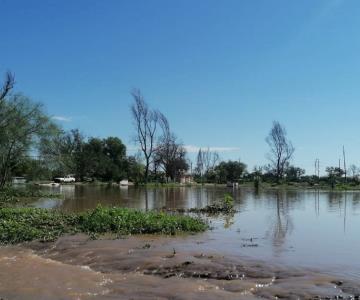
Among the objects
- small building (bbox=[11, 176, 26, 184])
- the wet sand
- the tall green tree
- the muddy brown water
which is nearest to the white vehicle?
small building (bbox=[11, 176, 26, 184])

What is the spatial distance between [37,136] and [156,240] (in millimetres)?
30841

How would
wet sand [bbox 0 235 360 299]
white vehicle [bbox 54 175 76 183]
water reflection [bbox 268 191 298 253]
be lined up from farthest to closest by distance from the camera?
white vehicle [bbox 54 175 76 183]
water reflection [bbox 268 191 298 253]
wet sand [bbox 0 235 360 299]

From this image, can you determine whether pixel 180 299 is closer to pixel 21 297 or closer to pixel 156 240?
pixel 21 297

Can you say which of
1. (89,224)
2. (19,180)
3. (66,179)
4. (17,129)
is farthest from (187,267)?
(66,179)

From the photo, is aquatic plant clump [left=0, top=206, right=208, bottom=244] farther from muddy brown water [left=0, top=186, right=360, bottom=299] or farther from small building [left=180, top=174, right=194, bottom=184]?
small building [left=180, top=174, right=194, bottom=184]

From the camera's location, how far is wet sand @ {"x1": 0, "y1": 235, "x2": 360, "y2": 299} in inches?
342

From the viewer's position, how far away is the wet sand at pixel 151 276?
8688 mm

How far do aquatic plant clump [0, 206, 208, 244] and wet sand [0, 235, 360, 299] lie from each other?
2.16 m

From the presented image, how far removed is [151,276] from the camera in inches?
396

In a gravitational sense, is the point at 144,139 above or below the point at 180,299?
above

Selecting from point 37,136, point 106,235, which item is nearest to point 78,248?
point 106,235

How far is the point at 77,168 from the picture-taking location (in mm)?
95875

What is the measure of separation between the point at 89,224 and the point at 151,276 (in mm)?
8297

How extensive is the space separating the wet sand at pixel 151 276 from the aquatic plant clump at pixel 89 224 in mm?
2157
